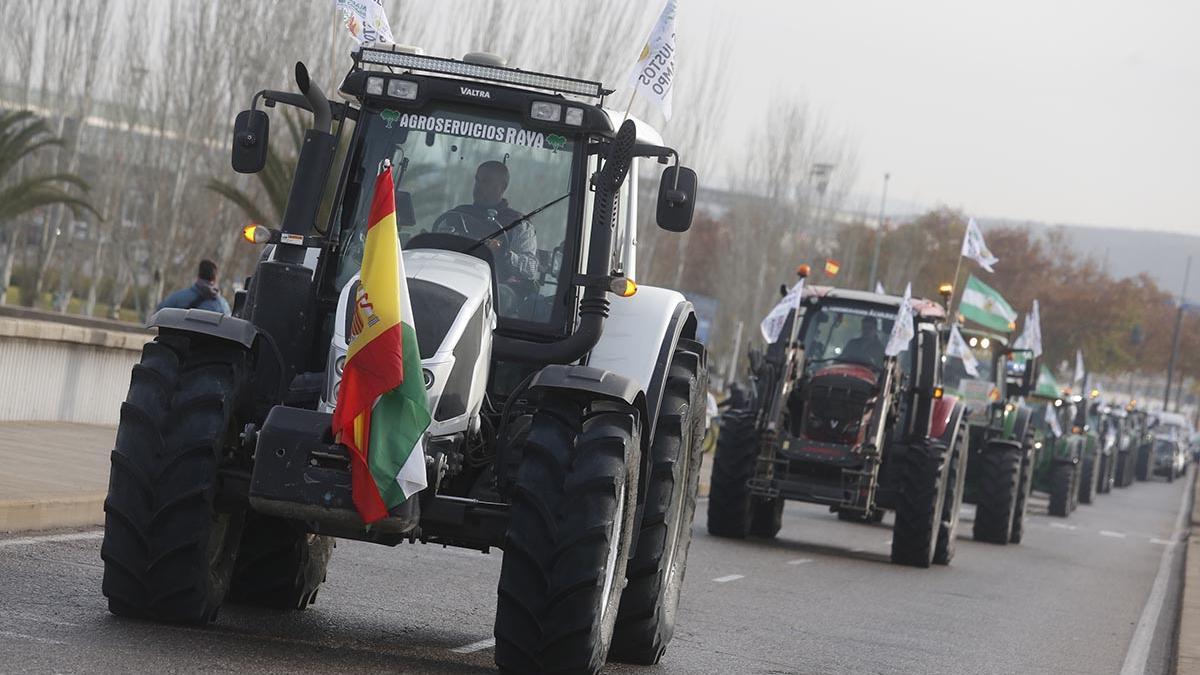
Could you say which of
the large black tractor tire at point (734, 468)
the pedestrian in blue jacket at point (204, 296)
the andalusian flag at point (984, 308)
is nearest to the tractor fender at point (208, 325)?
the pedestrian in blue jacket at point (204, 296)

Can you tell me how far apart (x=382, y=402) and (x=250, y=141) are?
6.55ft

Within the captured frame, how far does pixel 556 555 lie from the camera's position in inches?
326

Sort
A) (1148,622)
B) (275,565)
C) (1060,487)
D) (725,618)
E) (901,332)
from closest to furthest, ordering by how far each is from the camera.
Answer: (275,565)
(725,618)
(1148,622)
(901,332)
(1060,487)

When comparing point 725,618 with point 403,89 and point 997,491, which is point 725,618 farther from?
point 997,491

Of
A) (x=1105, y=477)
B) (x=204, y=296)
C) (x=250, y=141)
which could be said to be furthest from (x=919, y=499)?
(x=1105, y=477)

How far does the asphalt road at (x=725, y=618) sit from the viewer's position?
8.42 meters

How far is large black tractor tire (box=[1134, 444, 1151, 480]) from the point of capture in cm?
6988

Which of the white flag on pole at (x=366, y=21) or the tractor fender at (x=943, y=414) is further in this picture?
the tractor fender at (x=943, y=414)

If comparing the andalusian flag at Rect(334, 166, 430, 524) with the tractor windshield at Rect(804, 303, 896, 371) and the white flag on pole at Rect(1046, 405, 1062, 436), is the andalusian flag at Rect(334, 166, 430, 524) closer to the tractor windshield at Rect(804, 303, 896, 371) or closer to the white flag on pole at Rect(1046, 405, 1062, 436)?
the tractor windshield at Rect(804, 303, 896, 371)

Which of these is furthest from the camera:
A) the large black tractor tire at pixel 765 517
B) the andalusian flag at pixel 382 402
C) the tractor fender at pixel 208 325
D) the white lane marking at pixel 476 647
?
the large black tractor tire at pixel 765 517

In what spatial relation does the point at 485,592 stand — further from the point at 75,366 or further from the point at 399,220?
the point at 75,366

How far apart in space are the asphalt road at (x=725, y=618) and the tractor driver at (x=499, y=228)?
1.81m

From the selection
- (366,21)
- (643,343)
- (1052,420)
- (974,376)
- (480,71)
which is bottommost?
(643,343)

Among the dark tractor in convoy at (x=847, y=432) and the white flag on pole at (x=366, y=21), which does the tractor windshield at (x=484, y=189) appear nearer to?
the white flag on pole at (x=366, y=21)
